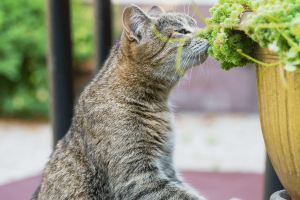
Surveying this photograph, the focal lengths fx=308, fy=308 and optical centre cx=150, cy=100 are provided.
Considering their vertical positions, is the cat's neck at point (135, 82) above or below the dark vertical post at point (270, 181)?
above

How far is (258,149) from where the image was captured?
16.5ft

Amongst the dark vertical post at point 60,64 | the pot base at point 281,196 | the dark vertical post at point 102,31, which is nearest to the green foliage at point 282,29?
the pot base at point 281,196

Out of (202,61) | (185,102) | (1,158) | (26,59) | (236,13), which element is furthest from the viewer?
(185,102)

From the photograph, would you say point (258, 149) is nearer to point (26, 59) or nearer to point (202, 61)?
point (202, 61)

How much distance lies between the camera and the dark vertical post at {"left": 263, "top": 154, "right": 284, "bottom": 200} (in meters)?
1.55

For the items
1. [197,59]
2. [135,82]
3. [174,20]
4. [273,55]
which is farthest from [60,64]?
→ [273,55]

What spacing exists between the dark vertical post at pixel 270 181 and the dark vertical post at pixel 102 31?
6.05ft

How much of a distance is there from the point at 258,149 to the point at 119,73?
3970mm

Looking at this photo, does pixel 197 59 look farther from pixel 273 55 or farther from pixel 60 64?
pixel 60 64

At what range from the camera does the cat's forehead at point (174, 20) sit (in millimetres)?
1677

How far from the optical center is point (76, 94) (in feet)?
19.4

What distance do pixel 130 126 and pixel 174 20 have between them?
637mm

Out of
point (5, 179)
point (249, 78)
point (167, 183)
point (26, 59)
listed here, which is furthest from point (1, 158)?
point (249, 78)

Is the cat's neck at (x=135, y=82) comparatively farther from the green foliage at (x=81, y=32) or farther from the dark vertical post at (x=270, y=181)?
the green foliage at (x=81, y=32)
